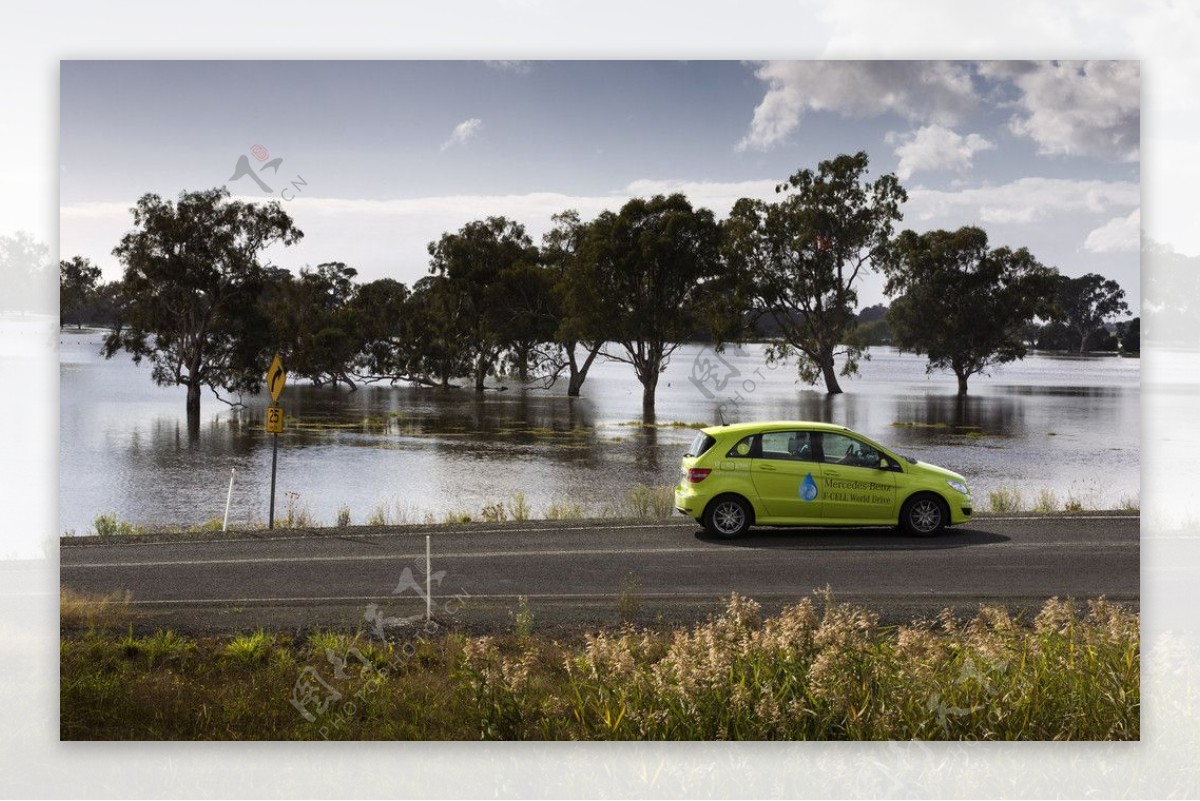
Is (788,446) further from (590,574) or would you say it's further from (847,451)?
(590,574)

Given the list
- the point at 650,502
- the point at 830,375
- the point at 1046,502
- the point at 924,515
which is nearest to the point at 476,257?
the point at 830,375

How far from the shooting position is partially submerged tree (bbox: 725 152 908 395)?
9.04 metres

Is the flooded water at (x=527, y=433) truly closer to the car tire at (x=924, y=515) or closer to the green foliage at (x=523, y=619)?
the car tire at (x=924, y=515)

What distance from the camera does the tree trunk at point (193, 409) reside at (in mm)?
11219

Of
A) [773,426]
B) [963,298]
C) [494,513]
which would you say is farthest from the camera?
[494,513]

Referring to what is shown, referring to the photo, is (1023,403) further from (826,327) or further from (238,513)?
(238,513)

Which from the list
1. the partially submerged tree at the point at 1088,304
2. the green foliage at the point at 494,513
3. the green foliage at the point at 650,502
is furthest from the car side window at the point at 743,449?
the green foliage at the point at 494,513

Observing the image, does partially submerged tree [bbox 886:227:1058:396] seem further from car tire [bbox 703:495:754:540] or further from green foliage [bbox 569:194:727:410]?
car tire [bbox 703:495:754:540]

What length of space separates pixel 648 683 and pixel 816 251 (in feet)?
13.6

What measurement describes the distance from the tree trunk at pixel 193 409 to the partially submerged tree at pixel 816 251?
5.58 m

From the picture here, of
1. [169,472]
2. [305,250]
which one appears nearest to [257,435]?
[305,250]

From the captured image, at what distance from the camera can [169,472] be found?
11539 mm

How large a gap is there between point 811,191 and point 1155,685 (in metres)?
4.56

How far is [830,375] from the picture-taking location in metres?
9.48
